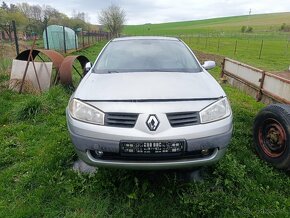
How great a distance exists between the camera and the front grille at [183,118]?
2.42 m

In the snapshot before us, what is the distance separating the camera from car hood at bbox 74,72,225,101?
8.59 ft

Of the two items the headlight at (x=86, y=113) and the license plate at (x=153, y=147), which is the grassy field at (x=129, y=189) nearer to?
the license plate at (x=153, y=147)

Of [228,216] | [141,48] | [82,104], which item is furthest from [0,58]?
[228,216]

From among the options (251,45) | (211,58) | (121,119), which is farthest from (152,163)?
(251,45)

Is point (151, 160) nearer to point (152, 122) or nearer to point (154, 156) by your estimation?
point (154, 156)

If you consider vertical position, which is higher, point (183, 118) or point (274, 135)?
point (183, 118)

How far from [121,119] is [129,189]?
0.82 metres

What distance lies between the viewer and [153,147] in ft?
7.73

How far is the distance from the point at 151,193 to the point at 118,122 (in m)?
0.82

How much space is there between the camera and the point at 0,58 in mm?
7586

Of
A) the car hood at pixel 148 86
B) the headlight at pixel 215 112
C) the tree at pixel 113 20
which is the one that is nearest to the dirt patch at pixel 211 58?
the car hood at pixel 148 86

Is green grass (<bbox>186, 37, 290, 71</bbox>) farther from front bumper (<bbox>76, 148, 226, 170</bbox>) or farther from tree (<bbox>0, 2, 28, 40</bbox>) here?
tree (<bbox>0, 2, 28, 40</bbox>)

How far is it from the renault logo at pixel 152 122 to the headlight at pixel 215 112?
0.43 meters

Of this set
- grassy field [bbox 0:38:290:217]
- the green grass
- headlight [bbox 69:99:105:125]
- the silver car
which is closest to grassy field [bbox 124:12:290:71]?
the green grass
